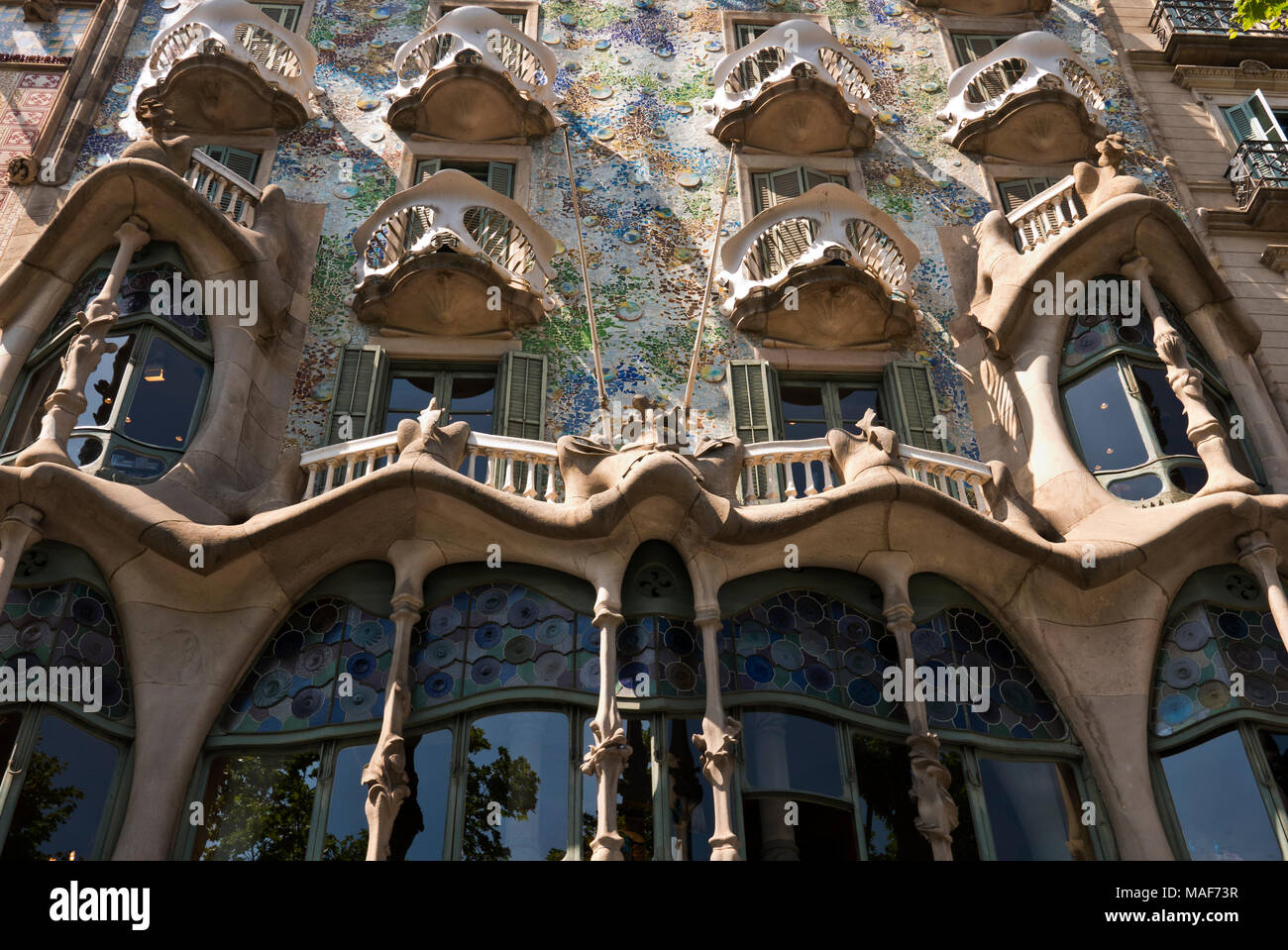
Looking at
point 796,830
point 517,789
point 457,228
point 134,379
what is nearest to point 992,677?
point 796,830

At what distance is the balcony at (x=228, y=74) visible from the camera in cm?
1614

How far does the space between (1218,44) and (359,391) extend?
13.2 meters

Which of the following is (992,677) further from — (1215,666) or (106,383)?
(106,383)

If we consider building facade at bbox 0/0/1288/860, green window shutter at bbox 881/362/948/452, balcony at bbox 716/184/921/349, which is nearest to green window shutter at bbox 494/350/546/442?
building facade at bbox 0/0/1288/860

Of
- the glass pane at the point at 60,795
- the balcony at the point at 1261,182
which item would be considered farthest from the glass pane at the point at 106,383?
the balcony at the point at 1261,182

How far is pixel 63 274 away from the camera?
13.4 m

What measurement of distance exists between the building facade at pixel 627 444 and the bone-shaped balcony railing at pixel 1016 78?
2.3 inches

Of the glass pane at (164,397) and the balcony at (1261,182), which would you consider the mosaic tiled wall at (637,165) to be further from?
the glass pane at (164,397)

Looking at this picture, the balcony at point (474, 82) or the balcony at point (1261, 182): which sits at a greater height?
the balcony at point (474, 82)

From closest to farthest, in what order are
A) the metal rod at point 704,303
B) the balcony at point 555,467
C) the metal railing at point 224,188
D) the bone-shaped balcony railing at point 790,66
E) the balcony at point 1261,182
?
the balcony at point 555,467, the metal rod at point 704,303, the metal railing at point 224,188, the balcony at point 1261,182, the bone-shaped balcony railing at point 790,66

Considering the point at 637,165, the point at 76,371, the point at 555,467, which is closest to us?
the point at 76,371

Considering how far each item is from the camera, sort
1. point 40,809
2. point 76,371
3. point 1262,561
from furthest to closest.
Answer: point 76,371, point 1262,561, point 40,809

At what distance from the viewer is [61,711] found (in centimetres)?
1041
